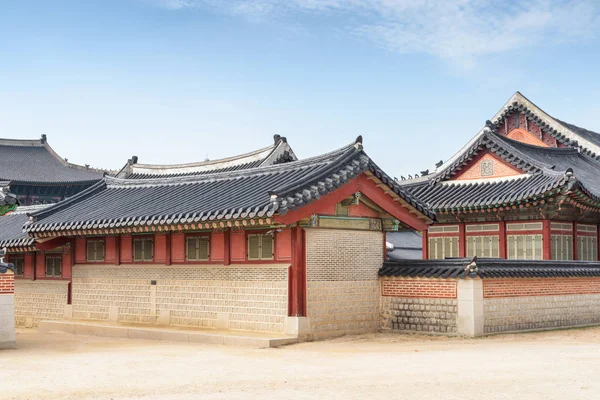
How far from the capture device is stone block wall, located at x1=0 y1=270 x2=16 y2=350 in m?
18.6

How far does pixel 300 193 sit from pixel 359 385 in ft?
23.4

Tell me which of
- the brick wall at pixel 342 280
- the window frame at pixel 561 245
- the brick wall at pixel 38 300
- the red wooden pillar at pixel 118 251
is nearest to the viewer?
the brick wall at pixel 342 280

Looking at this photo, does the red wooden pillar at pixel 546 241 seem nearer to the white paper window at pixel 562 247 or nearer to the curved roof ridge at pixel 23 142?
the white paper window at pixel 562 247

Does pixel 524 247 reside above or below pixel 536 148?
below

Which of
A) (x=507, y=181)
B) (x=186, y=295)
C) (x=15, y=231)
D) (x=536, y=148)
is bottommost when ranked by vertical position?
(x=186, y=295)

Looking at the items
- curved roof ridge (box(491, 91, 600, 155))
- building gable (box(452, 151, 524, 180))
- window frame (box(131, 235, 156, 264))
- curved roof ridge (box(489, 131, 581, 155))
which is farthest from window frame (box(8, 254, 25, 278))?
curved roof ridge (box(491, 91, 600, 155))

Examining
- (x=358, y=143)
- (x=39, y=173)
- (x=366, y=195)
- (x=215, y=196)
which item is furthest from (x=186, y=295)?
(x=39, y=173)

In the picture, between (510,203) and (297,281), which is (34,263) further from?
(510,203)

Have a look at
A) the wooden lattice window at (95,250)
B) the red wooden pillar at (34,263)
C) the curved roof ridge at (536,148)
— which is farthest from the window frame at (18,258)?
the curved roof ridge at (536,148)

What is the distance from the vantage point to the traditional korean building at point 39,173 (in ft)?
185

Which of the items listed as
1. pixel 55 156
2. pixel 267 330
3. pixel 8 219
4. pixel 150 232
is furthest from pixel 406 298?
pixel 55 156

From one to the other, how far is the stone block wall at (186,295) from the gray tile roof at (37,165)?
1302 inches

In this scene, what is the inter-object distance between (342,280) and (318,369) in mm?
6418

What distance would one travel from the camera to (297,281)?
64.6 feet
